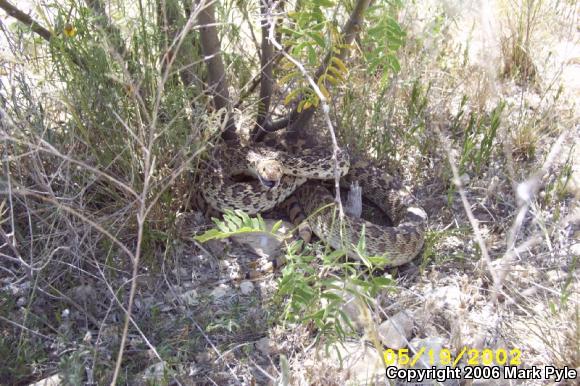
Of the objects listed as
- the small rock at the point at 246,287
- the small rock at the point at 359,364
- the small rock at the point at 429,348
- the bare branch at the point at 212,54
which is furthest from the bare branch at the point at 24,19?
the small rock at the point at 429,348

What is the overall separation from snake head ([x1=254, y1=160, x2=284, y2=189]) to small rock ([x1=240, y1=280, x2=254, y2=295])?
77 cm

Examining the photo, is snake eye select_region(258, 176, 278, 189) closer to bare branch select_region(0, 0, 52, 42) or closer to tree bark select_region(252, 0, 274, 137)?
tree bark select_region(252, 0, 274, 137)

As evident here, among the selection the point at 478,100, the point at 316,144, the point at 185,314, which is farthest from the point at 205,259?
the point at 478,100

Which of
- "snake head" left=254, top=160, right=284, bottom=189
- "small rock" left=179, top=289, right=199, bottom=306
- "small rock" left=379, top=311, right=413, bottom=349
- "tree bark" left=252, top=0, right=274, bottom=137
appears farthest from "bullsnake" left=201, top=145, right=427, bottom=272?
"small rock" left=179, top=289, right=199, bottom=306

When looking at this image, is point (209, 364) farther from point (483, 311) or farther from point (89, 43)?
point (89, 43)

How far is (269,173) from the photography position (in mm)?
4293

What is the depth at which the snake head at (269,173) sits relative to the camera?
4.27 meters

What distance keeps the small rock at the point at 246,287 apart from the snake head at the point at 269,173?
30.3 inches

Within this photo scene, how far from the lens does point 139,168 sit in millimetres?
3908

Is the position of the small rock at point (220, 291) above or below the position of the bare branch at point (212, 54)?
below

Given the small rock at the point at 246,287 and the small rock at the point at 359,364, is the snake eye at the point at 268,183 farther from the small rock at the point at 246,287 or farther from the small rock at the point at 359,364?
the small rock at the point at 359,364

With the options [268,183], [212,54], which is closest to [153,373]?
[268,183]

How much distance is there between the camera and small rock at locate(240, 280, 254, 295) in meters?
3.78

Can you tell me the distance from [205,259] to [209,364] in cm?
89
